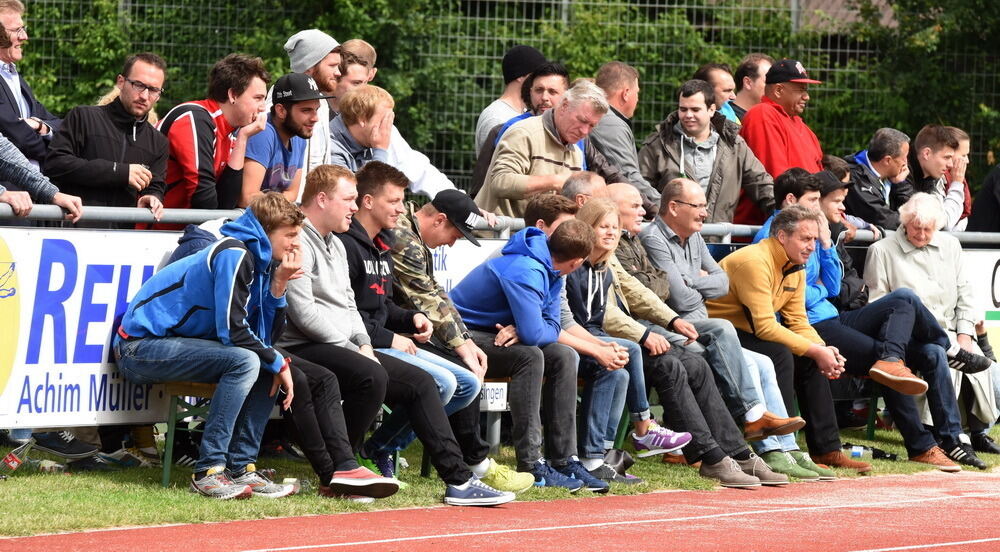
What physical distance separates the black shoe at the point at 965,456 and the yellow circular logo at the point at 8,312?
249 inches

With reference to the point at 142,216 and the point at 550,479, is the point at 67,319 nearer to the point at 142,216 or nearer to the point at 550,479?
the point at 142,216

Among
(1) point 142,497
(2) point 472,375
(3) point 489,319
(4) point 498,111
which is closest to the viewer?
(1) point 142,497

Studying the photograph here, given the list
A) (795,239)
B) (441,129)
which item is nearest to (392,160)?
(795,239)

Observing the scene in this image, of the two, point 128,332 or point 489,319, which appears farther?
point 489,319

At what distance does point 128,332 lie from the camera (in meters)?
8.16

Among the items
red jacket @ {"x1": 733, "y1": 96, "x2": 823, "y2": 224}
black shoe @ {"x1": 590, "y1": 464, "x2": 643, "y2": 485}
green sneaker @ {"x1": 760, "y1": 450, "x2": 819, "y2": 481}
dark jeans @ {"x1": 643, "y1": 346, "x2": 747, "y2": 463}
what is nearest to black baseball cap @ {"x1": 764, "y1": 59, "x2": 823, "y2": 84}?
red jacket @ {"x1": 733, "y1": 96, "x2": 823, "y2": 224}

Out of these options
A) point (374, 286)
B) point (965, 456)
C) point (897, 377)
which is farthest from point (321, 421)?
point (965, 456)

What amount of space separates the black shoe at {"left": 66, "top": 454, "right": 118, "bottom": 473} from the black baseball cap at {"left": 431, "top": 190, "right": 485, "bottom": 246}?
2300 millimetres

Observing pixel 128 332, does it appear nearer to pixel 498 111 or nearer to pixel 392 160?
pixel 392 160

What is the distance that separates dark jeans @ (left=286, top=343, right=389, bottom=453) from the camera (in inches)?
321

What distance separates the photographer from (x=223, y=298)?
25.4 ft

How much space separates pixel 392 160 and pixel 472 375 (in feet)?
6.47

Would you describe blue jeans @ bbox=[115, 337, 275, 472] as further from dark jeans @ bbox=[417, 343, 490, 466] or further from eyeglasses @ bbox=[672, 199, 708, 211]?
eyeglasses @ bbox=[672, 199, 708, 211]

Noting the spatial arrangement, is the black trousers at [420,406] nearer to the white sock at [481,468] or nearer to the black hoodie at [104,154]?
the white sock at [481,468]
